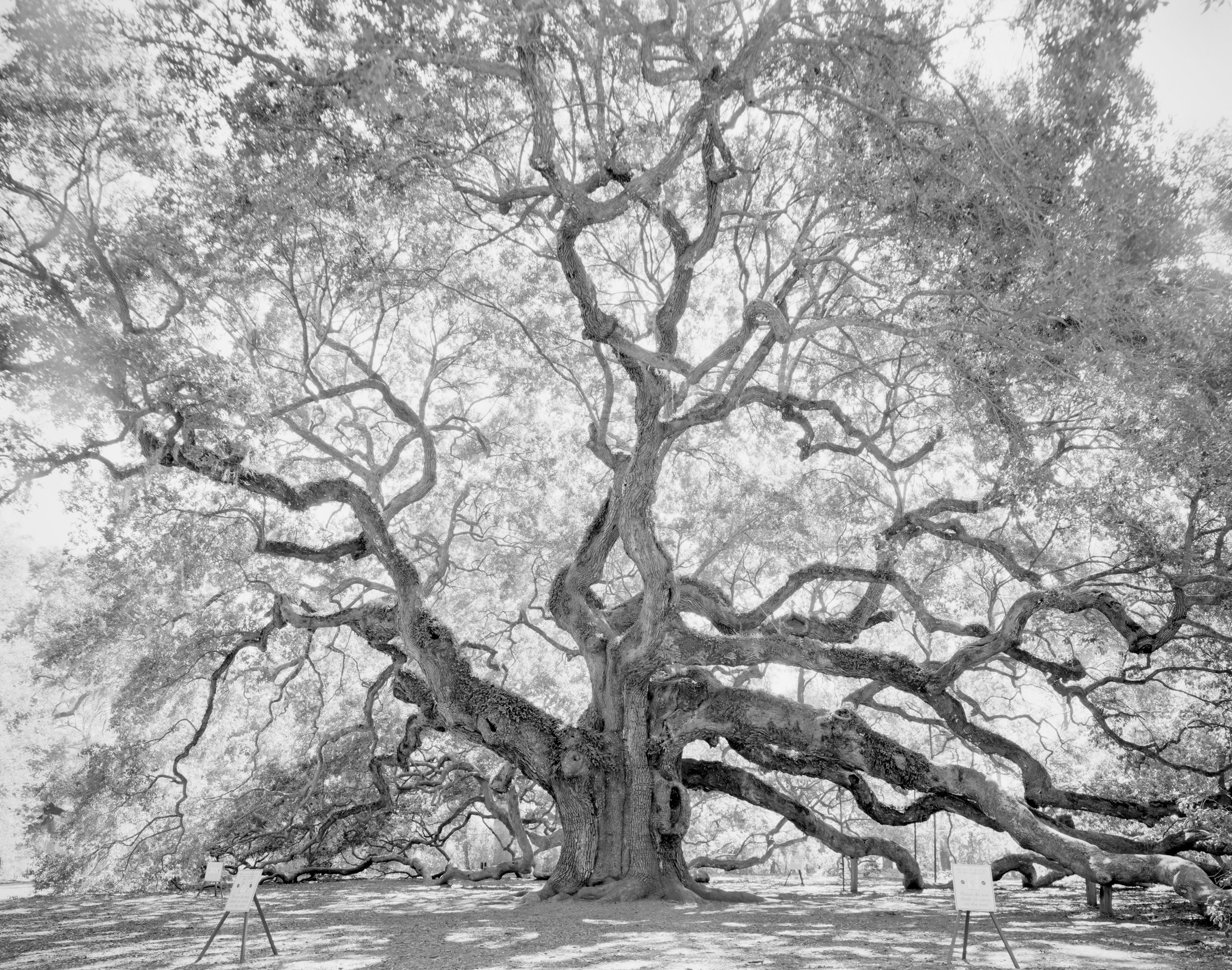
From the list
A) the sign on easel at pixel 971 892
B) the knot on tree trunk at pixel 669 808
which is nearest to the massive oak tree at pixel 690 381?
the knot on tree trunk at pixel 669 808

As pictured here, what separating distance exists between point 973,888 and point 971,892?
40 millimetres

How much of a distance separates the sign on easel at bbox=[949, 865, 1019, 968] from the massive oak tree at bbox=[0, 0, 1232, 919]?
2.89 m

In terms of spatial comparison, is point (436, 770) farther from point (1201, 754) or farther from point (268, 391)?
point (1201, 754)

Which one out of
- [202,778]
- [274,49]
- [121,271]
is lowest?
[202,778]

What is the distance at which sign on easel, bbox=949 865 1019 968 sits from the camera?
5.52 meters

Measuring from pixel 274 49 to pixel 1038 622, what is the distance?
11.9 meters

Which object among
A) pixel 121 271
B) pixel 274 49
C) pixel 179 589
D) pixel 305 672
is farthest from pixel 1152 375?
pixel 305 672

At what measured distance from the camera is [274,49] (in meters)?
6.39

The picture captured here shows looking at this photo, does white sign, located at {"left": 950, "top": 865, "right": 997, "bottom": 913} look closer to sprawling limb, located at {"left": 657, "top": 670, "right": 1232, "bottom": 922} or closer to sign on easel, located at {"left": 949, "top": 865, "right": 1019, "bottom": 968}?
sign on easel, located at {"left": 949, "top": 865, "right": 1019, "bottom": 968}

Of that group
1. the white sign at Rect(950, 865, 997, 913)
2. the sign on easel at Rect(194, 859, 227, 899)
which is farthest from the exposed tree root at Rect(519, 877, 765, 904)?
the white sign at Rect(950, 865, 997, 913)

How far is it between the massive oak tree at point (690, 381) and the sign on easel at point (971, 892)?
2.89 m

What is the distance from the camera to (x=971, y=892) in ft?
18.5

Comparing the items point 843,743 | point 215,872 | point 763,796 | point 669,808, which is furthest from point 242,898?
point 763,796

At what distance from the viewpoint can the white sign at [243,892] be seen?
19.0ft
